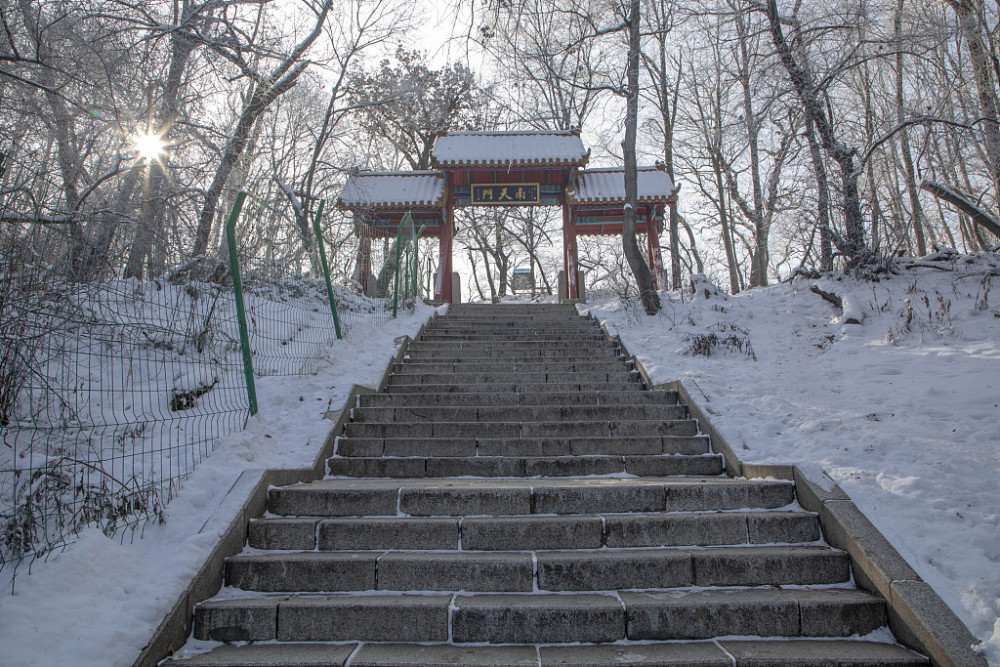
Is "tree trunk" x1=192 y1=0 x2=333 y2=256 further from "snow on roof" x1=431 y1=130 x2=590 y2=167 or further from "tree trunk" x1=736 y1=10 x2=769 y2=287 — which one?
"tree trunk" x1=736 y1=10 x2=769 y2=287

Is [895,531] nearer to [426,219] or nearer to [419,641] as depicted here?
[419,641]

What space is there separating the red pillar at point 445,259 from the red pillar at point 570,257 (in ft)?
9.57

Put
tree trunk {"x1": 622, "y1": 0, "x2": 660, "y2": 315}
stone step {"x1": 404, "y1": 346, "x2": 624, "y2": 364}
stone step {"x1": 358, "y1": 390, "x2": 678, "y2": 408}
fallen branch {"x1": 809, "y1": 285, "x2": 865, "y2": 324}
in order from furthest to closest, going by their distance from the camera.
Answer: tree trunk {"x1": 622, "y1": 0, "x2": 660, "y2": 315} < stone step {"x1": 404, "y1": 346, "x2": 624, "y2": 364} < fallen branch {"x1": 809, "y1": 285, "x2": 865, "y2": 324} < stone step {"x1": 358, "y1": 390, "x2": 678, "y2": 408}

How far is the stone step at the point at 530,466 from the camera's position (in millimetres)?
4598

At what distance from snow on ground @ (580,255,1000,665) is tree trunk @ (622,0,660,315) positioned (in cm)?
50

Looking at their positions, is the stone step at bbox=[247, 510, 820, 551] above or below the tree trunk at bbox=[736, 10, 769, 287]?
below

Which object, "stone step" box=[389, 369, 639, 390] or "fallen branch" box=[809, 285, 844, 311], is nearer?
"stone step" box=[389, 369, 639, 390]

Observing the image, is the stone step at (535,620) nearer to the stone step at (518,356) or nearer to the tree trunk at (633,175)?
the stone step at (518,356)

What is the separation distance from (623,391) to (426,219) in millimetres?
9757

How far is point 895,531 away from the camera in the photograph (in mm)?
3209

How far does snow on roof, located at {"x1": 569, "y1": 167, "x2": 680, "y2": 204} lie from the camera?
13812mm

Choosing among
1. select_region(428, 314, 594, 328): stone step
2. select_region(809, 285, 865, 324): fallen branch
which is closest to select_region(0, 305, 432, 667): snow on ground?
select_region(428, 314, 594, 328): stone step

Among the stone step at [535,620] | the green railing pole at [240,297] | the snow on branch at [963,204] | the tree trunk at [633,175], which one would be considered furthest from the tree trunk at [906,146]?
the green railing pole at [240,297]

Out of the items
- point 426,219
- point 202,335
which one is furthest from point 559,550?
point 426,219
